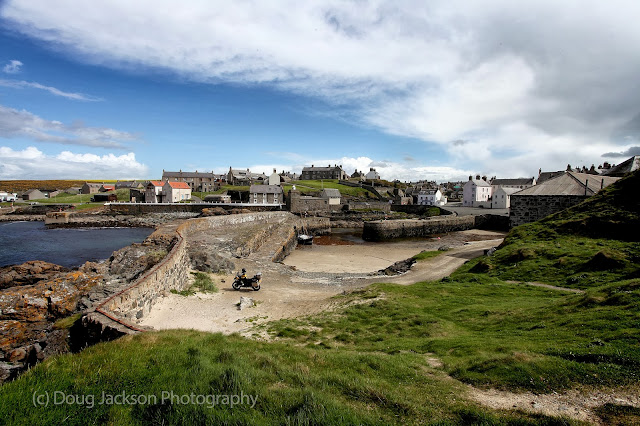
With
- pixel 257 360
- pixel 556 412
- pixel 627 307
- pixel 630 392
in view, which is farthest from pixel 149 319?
pixel 627 307

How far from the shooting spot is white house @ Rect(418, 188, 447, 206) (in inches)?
3787

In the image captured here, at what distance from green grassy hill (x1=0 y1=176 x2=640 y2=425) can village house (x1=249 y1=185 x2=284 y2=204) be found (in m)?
78.1

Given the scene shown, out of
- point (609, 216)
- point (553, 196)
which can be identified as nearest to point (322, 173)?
point (553, 196)

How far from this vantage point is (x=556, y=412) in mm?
4531

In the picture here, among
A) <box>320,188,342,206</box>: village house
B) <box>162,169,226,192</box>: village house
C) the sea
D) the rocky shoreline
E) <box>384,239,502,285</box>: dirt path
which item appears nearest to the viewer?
the rocky shoreline

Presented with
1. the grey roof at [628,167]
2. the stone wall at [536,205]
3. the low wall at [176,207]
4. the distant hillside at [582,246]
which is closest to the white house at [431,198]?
the low wall at [176,207]

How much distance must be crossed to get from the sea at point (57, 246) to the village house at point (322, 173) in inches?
3955

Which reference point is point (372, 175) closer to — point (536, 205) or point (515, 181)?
point (515, 181)

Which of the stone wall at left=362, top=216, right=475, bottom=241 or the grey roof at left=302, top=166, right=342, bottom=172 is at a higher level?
the grey roof at left=302, top=166, right=342, bottom=172

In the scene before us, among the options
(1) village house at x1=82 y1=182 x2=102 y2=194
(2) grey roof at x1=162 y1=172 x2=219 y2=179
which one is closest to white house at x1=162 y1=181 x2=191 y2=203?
(2) grey roof at x1=162 y1=172 x2=219 y2=179

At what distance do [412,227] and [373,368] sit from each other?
5219 cm

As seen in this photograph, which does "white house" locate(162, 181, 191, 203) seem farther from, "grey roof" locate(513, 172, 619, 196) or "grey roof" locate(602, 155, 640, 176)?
"grey roof" locate(602, 155, 640, 176)

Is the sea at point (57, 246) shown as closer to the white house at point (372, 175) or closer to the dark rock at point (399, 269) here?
the dark rock at point (399, 269)

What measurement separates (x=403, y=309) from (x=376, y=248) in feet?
102
